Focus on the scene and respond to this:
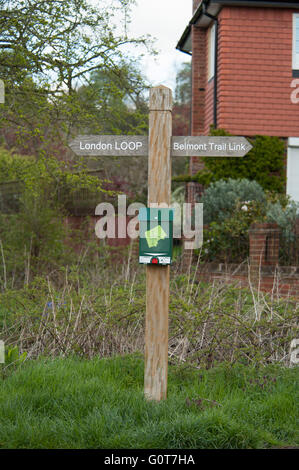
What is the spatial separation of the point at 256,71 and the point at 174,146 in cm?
1154

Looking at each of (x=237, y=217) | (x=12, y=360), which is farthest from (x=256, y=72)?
(x=12, y=360)

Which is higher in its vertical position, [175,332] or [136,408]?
[175,332]

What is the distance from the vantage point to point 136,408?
14.8 feet

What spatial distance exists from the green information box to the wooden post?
10 centimetres

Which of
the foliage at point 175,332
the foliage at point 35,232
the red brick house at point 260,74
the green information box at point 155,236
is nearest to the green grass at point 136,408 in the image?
the foliage at point 175,332

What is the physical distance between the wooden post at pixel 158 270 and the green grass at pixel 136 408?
291 millimetres

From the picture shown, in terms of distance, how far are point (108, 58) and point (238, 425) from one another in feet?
22.8

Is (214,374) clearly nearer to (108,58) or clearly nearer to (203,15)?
(108,58)

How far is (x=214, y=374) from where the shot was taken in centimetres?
545

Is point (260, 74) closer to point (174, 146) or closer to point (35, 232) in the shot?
point (35, 232)

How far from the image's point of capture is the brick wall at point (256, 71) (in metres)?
15.6
